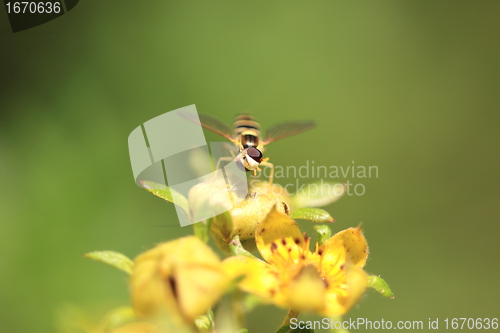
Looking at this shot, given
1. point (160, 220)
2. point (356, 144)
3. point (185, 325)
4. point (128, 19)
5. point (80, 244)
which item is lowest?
point (185, 325)

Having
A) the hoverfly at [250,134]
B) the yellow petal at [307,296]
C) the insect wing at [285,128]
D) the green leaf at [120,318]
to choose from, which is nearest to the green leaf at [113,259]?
the green leaf at [120,318]

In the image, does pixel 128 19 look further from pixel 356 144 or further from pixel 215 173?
pixel 215 173

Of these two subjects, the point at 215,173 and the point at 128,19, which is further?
the point at 128,19

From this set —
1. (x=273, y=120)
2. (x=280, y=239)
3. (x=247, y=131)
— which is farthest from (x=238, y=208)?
(x=273, y=120)

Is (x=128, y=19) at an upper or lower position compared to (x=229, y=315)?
upper

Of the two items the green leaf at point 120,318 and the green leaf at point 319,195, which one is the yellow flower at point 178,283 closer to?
the green leaf at point 120,318

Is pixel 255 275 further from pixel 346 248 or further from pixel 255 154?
pixel 255 154

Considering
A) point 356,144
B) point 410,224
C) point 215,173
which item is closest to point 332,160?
point 356,144

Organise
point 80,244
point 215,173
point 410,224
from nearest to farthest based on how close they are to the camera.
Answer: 1. point 215,173
2. point 80,244
3. point 410,224

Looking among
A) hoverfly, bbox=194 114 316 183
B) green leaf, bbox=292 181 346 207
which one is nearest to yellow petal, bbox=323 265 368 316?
green leaf, bbox=292 181 346 207
